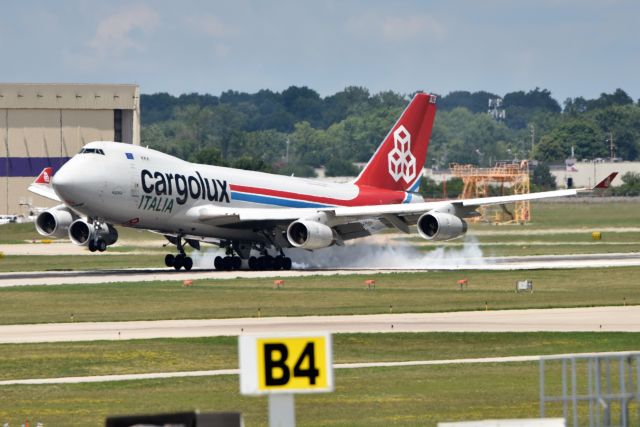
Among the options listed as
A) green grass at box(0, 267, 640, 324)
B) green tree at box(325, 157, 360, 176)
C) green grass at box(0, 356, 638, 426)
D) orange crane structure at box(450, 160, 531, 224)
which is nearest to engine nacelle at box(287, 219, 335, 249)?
green grass at box(0, 267, 640, 324)

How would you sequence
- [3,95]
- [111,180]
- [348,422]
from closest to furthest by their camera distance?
[348,422]
[111,180]
[3,95]

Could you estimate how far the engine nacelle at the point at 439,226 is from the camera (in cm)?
6581

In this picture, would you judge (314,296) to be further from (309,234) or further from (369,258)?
(369,258)

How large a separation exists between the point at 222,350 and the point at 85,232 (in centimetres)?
3148

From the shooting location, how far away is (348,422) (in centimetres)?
2550

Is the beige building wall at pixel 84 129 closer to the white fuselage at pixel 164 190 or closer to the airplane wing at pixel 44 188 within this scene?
the airplane wing at pixel 44 188

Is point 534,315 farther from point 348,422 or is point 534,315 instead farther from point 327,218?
point 327,218

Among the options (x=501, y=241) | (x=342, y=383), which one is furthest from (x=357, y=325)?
(x=501, y=241)

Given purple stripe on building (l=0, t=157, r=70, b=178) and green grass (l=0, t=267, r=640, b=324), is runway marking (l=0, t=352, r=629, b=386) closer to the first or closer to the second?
green grass (l=0, t=267, r=640, b=324)

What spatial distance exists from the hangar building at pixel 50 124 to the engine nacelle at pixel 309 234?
74151 mm

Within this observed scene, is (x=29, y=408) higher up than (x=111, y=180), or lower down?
lower down

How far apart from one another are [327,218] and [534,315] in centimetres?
2431

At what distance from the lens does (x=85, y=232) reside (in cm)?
6681

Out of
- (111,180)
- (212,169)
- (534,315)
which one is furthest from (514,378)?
(212,169)
